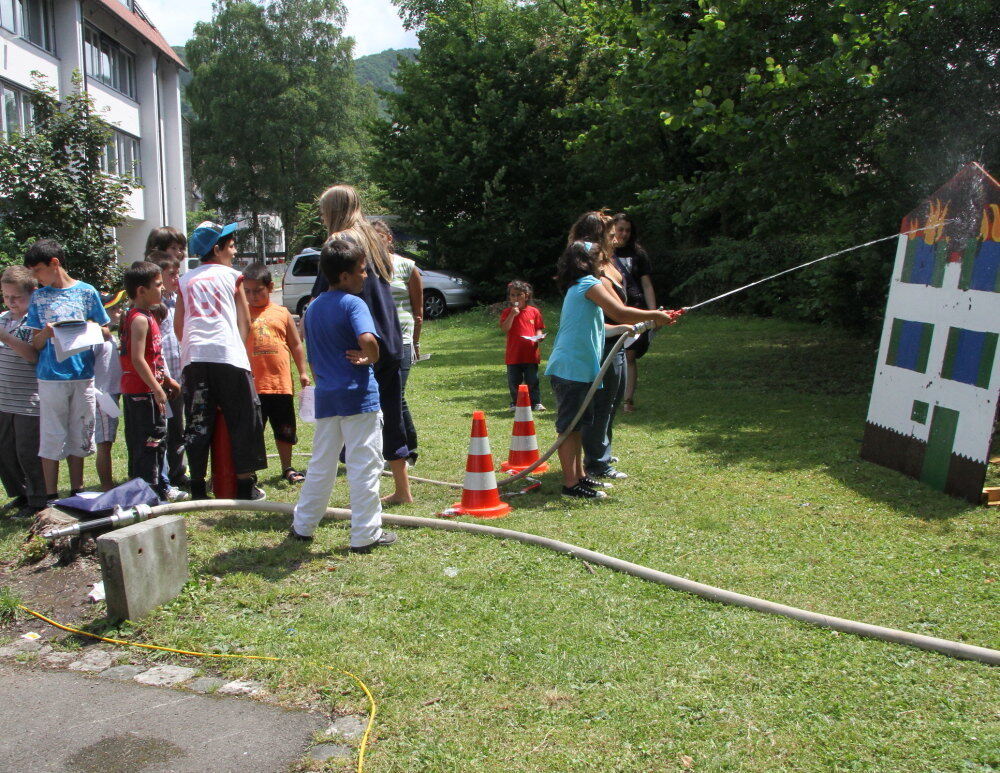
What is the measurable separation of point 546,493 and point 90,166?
1298 cm

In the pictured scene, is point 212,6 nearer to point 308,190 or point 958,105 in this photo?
point 308,190

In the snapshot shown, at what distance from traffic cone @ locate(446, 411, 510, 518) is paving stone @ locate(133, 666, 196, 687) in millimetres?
2155

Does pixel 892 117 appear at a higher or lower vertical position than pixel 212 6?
lower

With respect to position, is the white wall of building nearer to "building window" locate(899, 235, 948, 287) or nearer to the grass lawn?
"building window" locate(899, 235, 948, 287)

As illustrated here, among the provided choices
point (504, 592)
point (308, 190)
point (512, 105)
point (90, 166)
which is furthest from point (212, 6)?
point (504, 592)

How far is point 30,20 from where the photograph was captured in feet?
76.7

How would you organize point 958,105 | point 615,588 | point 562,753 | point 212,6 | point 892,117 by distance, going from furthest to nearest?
point 212,6
point 892,117
point 958,105
point 615,588
point 562,753

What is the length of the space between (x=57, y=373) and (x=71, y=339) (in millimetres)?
246

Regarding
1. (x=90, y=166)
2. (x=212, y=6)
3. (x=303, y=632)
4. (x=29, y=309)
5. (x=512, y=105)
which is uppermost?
(x=212, y=6)

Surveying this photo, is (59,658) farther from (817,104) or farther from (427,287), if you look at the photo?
(427,287)

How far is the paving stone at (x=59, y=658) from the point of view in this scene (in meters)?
3.67

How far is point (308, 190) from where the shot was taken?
52562mm

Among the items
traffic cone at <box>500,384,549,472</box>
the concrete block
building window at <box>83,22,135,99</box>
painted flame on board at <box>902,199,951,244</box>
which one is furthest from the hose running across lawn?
building window at <box>83,22,135,99</box>

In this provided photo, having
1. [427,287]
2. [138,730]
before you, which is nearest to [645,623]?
[138,730]
